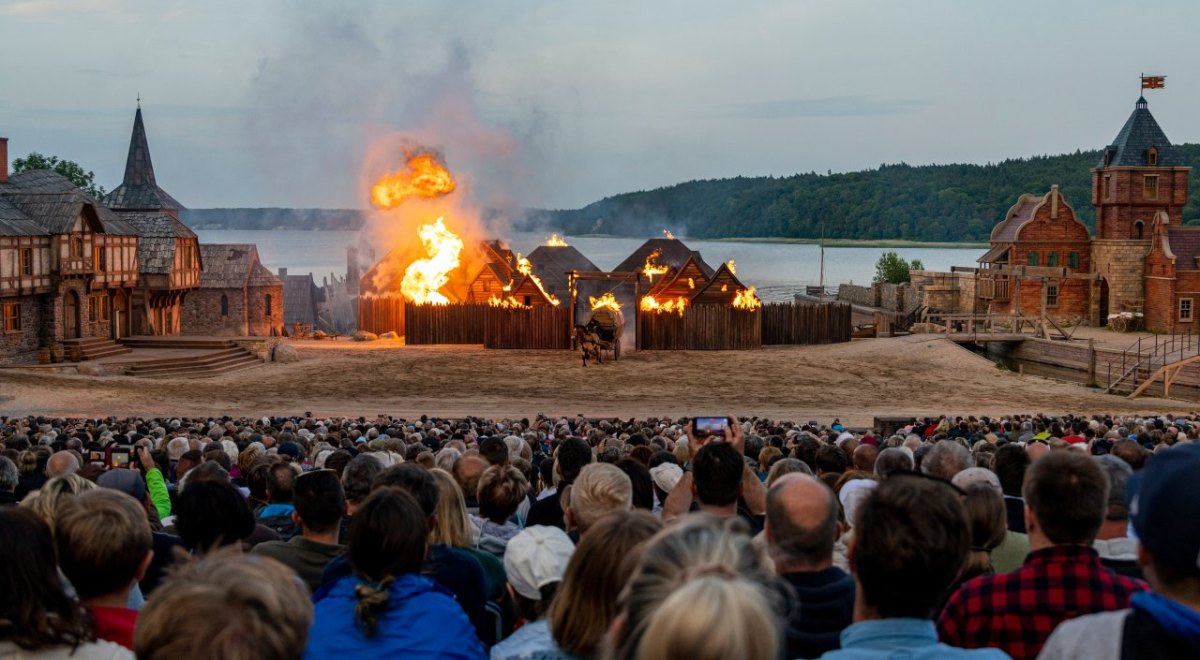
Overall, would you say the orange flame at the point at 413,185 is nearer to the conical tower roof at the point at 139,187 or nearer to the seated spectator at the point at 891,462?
the conical tower roof at the point at 139,187

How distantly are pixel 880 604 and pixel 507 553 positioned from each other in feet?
6.52

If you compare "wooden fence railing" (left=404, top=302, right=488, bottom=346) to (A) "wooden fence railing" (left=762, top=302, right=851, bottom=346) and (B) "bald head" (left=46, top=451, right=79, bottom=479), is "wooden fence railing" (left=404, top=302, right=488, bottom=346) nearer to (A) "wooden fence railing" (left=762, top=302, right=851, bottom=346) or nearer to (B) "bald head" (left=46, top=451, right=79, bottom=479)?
(A) "wooden fence railing" (left=762, top=302, right=851, bottom=346)

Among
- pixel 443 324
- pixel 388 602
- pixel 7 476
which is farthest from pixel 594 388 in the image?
pixel 388 602

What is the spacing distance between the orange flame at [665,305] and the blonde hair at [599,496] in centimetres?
4086

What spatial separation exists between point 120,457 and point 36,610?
9066 mm

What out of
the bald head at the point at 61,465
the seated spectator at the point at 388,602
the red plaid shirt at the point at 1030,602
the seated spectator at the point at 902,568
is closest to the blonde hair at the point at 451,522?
the seated spectator at the point at 388,602

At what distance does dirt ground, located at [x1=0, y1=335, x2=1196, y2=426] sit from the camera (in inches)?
1233

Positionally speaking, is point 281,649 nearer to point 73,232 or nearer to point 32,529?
point 32,529

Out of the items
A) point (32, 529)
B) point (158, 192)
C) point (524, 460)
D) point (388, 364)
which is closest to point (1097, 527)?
point (32, 529)

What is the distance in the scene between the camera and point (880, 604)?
3609 mm

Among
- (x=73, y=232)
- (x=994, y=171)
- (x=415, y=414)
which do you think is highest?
(x=994, y=171)

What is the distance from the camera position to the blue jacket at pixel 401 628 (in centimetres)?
411

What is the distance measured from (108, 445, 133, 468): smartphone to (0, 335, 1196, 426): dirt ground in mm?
17466

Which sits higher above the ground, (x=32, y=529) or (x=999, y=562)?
(x=32, y=529)
